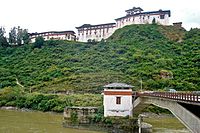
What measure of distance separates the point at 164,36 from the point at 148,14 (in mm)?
9035

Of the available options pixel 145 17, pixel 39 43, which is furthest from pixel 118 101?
pixel 145 17

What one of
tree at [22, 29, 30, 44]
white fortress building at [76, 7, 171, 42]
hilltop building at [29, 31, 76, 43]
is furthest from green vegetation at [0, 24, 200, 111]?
hilltop building at [29, 31, 76, 43]

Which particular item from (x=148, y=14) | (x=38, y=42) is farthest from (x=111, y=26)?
(x=38, y=42)

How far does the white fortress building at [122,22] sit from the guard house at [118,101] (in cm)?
6444

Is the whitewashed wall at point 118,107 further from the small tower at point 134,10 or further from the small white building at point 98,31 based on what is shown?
the small white building at point 98,31

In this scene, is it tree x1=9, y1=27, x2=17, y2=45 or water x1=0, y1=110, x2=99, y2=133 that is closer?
water x1=0, y1=110, x2=99, y2=133

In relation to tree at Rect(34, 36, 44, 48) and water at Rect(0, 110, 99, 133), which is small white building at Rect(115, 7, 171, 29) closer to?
tree at Rect(34, 36, 44, 48)

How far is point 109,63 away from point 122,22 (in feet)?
96.5

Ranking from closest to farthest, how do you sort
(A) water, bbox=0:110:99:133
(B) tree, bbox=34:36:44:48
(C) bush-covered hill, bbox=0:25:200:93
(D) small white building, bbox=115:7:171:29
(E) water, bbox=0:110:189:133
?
(A) water, bbox=0:110:99:133 → (E) water, bbox=0:110:189:133 → (C) bush-covered hill, bbox=0:25:200:93 → (B) tree, bbox=34:36:44:48 → (D) small white building, bbox=115:7:171:29

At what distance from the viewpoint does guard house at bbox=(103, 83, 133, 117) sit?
3988 centimetres

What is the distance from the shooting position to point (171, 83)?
6544 cm

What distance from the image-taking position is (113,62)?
273 feet

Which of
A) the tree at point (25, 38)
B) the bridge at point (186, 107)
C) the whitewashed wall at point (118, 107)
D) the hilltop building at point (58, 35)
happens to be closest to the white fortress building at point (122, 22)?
the hilltop building at point (58, 35)

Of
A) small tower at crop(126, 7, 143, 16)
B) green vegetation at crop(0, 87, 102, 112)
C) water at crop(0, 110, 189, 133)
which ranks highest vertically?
small tower at crop(126, 7, 143, 16)
